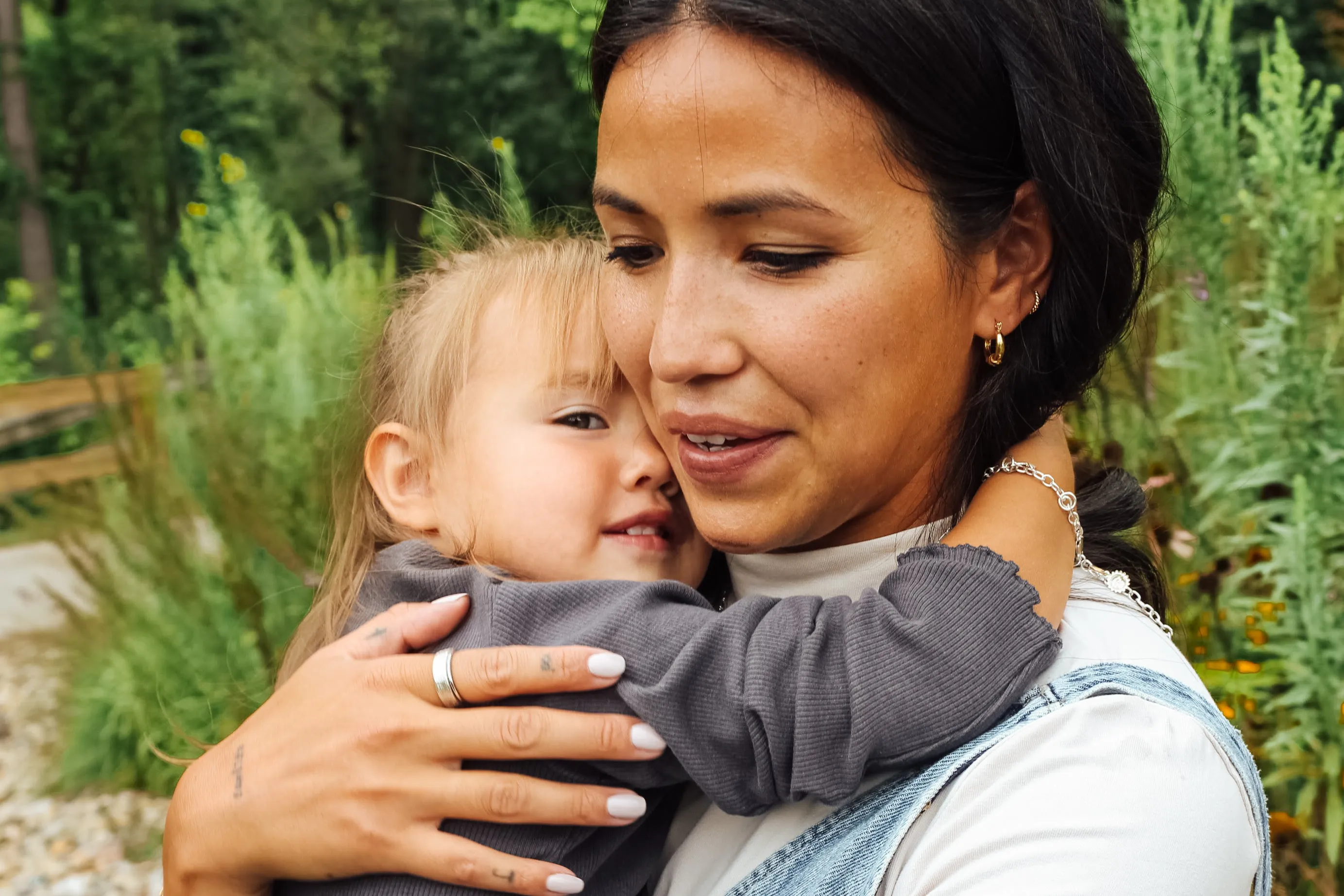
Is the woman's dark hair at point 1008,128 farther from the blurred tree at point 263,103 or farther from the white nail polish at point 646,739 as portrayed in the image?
the blurred tree at point 263,103

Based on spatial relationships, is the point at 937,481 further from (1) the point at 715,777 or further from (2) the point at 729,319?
(1) the point at 715,777

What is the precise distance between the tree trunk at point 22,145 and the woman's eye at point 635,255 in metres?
10.9

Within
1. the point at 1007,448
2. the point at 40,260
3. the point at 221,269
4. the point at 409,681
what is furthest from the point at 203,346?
the point at 40,260

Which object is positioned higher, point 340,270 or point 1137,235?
point 1137,235

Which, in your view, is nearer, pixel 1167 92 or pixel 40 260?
pixel 1167 92

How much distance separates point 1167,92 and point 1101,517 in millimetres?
1569

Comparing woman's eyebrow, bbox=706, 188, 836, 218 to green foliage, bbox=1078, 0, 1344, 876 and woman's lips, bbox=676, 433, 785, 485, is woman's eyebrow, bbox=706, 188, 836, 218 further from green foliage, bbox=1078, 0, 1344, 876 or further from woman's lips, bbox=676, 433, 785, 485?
green foliage, bbox=1078, 0, 1344, 876

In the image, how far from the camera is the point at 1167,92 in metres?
2.85

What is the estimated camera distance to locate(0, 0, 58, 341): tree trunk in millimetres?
10930

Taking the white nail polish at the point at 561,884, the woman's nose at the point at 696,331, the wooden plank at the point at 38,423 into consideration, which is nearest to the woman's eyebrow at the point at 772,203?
the woman's nose at the point at 696,331

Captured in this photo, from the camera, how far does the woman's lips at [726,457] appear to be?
142cm

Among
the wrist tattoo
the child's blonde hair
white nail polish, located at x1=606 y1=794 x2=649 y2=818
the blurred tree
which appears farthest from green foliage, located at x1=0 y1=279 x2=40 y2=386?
white nail polish, located at x1=606 y1=794 x2=649 y2=818

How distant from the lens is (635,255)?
60.2 inches

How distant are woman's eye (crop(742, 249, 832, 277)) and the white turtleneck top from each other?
1.73 feet
